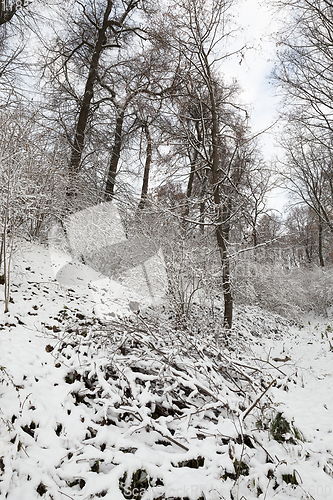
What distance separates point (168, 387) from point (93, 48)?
10.8 meters

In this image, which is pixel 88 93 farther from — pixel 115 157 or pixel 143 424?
pixel 143 424

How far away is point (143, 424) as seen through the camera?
234 cm

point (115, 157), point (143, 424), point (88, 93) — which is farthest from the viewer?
point (115, 157)

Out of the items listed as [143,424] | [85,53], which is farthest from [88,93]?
[143,424]

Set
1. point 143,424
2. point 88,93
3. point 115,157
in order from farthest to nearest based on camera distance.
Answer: point 115,157
point 88,93
point 143,424

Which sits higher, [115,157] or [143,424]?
[115,157]

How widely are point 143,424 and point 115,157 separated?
8.89 meters

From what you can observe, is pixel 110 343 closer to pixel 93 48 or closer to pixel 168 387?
pixel 168 387

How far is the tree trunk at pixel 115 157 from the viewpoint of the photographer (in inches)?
363

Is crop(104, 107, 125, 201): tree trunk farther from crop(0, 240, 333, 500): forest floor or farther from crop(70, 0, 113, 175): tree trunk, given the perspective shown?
crop(0, 240, 333, 500): forest floor

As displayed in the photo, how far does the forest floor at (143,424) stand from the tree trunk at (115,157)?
5.71 meters

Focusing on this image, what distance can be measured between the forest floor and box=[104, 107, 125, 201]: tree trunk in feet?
18.7

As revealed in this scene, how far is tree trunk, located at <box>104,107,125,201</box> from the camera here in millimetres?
9219

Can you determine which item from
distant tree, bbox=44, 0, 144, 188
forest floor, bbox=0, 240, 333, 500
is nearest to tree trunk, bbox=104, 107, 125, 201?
distant tree, bbox=44, 0, 144, 188
